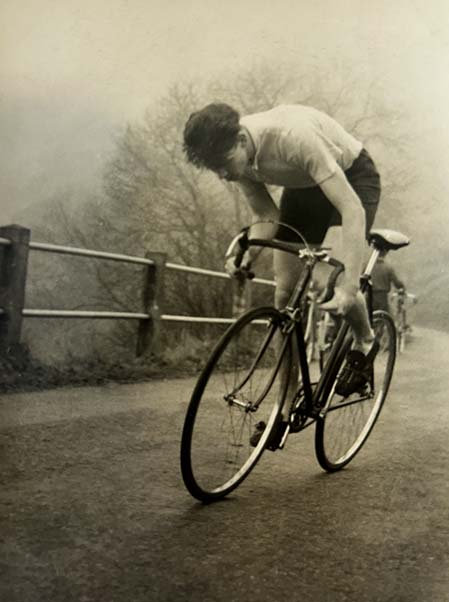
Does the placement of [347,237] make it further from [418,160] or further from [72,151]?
[72,151]

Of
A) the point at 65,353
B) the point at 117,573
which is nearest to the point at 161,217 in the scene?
the point at 65,353

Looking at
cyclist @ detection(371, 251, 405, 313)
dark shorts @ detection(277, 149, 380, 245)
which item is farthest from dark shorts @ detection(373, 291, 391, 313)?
dark shorts @ detection(277, 149, 380, 245)

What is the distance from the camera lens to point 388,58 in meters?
1.64

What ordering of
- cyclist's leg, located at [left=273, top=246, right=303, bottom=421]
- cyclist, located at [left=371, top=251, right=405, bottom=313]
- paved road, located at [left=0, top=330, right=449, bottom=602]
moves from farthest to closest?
cyclist, located at [left=371, top=251, right=405, bottom=313], cyclist's leg, located at [left=273, top=246, right=303, bottom=421], paved road, located at [left=0, top=330, right=449, bottom=602]

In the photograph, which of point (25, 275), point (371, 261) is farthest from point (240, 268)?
point (25, 275)

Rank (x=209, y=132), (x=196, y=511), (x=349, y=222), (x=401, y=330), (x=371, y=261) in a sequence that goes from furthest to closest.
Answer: (x=401, y=330) < (x=371, y=261) < (x=349, y=222) < (x=209, y=132) < (x=196, y=511)

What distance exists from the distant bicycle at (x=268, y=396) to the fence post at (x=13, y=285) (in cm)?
38

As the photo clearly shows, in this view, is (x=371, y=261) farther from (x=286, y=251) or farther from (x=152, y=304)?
(x=152, y=304)

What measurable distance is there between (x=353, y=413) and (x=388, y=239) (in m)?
0.49

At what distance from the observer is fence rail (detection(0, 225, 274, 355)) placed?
4.57 feet

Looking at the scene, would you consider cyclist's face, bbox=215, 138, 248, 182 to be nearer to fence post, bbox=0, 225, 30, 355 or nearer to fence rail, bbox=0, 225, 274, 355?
fence rail, bbox=0, 225, 274, 355

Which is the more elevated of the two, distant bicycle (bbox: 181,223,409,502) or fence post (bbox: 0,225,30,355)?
fence post (bbox: 0,225,30,355)

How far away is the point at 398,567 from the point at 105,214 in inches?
35.3

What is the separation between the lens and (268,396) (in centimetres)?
156
